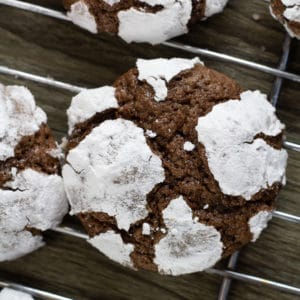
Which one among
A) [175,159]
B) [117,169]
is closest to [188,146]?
[175,159]

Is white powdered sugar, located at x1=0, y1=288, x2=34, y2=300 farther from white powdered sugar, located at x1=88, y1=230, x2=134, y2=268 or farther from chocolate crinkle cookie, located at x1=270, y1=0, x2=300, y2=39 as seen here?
chocolate crinkle cookie, located at x1=270, y1=0, x2=300, y2=39

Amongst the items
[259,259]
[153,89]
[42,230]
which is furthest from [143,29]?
[259,259]

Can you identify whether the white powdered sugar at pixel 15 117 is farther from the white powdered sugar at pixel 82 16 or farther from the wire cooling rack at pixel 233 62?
the white powdered sugar at pixel 82 16

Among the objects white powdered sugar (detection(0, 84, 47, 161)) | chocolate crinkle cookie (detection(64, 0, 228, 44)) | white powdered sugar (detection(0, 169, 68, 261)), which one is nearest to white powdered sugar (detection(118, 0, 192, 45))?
chocolate crinkle cookie (detection(64, 0, 228, 44))

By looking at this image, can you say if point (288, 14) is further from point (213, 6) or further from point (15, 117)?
point (15, 117)

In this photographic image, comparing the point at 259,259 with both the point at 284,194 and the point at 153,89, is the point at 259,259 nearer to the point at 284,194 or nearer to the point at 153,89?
the point at 284,194

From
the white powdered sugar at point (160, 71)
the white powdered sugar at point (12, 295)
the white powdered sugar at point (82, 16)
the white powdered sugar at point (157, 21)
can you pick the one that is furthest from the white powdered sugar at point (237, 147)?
the white powdered sugar at point (12, 295)
